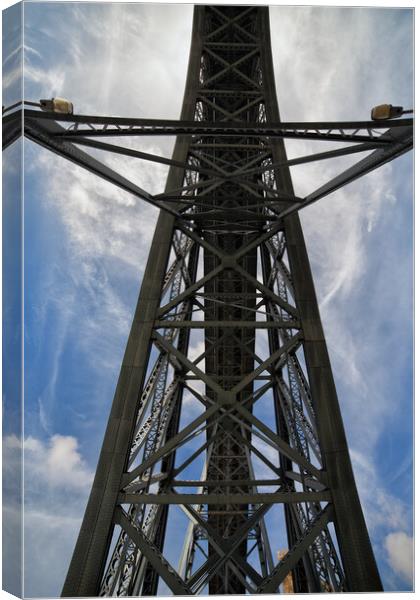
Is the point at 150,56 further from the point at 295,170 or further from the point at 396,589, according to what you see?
the point at 396,589

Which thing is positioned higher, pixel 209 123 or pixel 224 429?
pixel 209 123

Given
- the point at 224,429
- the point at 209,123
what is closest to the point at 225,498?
the point at 224,429

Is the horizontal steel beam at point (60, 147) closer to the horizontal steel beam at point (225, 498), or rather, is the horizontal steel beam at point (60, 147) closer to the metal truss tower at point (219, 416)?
the metal truss tower at point (219, 416)

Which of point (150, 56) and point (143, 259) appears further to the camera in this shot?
point (143, 259)

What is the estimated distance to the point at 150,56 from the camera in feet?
32.9

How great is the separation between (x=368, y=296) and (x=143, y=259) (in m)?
5.86

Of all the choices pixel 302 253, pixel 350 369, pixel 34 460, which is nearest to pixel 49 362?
pixel 34 460

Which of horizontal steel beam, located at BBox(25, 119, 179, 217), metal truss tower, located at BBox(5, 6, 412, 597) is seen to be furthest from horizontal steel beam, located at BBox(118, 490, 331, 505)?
horizontal steel beam, located at BBox(25, 119, 179, 217)

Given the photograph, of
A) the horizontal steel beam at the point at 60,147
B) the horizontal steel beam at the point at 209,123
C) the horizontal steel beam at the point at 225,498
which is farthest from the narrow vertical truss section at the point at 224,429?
the horizontal steel beam at the point at 60,147

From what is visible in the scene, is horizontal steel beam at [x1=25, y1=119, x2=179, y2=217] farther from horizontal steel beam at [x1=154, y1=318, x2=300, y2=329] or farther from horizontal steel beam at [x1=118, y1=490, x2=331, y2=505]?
horizontal steel beam at [x1=118, y1=490, x2=331, y2=505]

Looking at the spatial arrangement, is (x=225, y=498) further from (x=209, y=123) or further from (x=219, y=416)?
(x=209, y=123)

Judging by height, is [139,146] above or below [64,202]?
above

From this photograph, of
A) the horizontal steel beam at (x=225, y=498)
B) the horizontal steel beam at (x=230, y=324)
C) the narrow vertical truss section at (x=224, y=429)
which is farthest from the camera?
the horizontal steel beam at (x=230, y=324)

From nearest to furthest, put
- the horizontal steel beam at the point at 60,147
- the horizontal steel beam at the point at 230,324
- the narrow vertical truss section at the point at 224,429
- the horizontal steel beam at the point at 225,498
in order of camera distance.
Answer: the narrow vertical truss section at the point at 224,429
the horizontal steel beam at the point at 225,498
the horizontal steel beam at the point at 60,147
the horizontal steel beam at the point at 230,324
